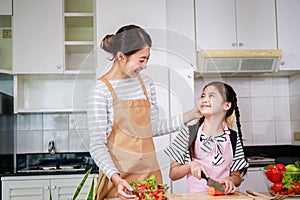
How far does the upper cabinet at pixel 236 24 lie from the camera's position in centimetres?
324

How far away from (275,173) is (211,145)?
39 cm

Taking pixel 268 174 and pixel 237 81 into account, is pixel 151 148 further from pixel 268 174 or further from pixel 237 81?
pixel 237 81

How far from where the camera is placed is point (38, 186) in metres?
2.91

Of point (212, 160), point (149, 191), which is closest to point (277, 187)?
point (212, 160)

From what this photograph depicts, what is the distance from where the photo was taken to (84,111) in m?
1.79

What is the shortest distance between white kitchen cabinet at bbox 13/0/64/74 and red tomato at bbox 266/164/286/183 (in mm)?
2017

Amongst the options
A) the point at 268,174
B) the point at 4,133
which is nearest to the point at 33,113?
the point at 4,133

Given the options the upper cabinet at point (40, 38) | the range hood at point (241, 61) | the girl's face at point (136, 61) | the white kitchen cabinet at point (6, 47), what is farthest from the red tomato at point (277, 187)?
the white kitchen cabinet at point (6, 47)

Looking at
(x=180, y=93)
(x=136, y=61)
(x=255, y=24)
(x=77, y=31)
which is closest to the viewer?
(x=136, y=61)

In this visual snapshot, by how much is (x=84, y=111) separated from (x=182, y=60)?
0.47 m

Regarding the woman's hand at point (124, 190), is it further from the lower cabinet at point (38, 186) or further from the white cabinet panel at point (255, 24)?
the white cabinet panel at point (255, 24)

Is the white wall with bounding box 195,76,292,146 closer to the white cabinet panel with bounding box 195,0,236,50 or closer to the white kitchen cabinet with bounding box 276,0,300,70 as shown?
the white kitchen cabinet with bounding box 276,0,300,70

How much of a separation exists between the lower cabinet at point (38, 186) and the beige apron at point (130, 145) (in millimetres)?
1291

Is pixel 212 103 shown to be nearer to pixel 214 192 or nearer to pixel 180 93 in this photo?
pixel 180 93
